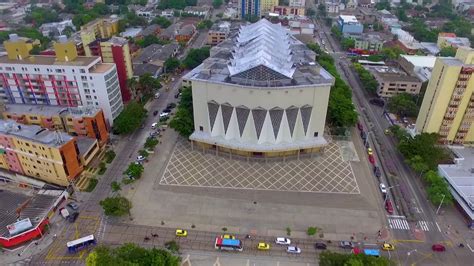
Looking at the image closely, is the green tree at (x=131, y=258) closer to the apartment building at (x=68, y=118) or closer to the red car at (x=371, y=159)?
the apartment building at (x=68, y=118)

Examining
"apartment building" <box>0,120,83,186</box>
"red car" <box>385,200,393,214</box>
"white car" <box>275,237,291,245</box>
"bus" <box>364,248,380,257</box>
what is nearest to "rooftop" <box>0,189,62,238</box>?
"apartment building" <box>0,120,83,186</box>

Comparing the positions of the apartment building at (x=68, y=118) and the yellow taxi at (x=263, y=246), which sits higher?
the apartment building at (x=68, y=118)

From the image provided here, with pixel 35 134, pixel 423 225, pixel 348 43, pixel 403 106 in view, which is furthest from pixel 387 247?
pixel 348 43

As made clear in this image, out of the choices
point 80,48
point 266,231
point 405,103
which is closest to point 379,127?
point 405,103

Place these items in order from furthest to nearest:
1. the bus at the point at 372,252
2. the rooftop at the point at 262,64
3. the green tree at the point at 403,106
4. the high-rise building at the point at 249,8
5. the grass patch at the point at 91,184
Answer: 1. the high-rise building at the point at 249,8
2. the green tree at the point at 403,106
3. the rooftop at the point at 262,64
4. the grass patch at the point at 91,184
5. the bus at the point at 372,252

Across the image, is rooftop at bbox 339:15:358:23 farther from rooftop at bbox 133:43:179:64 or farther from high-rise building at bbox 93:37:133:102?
high-rise building at bbox 93:37:133:102

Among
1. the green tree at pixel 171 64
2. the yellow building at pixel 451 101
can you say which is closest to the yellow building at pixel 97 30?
the green tree at pixel 171 64
